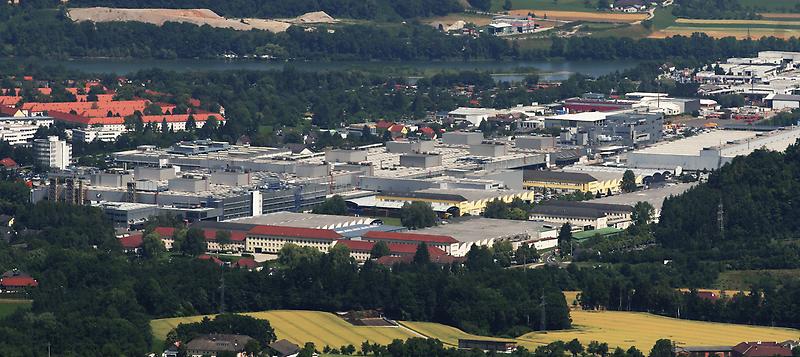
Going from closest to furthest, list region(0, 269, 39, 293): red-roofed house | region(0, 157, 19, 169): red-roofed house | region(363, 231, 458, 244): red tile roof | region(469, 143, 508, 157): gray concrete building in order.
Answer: region(0, 269, 39, 293): red-roofed house
region(363, 231, 458, 244): red tile roof
region(0, 157, 19, 169): red-roofed house
region(469, 143, 508, 157): gray concrete building

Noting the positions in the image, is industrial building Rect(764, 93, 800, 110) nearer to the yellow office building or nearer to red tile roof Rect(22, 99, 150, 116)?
red tile roof Rect(22, 99, 150, 116)

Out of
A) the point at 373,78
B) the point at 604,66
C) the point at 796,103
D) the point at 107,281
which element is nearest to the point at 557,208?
the point at 107,281

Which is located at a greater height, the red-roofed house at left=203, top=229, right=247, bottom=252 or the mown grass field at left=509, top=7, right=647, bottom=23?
the mown grass field at left=509, top=7, right=647, bottom=23

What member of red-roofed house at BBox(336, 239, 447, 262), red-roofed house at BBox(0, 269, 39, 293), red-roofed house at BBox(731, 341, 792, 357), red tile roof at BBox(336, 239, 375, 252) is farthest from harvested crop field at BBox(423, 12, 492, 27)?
red-roofed house at BBox(731, 341, 792, 357)

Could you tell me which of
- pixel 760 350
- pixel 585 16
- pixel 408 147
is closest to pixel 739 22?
pixel 585 16

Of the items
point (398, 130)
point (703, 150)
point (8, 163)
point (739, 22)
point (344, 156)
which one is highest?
point (739, 22)

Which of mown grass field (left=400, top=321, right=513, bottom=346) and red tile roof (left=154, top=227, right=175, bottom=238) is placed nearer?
mown grass field (left=400, top=321, right=513, bottom=346)

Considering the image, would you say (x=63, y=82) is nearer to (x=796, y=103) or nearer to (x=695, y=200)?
(x=796, y=103)

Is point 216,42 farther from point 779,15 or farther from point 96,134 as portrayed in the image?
point 96,134

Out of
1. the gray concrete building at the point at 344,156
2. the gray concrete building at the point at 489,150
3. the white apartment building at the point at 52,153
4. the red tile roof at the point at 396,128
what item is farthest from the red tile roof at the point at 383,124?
the white apartment building at the point at 52,153
